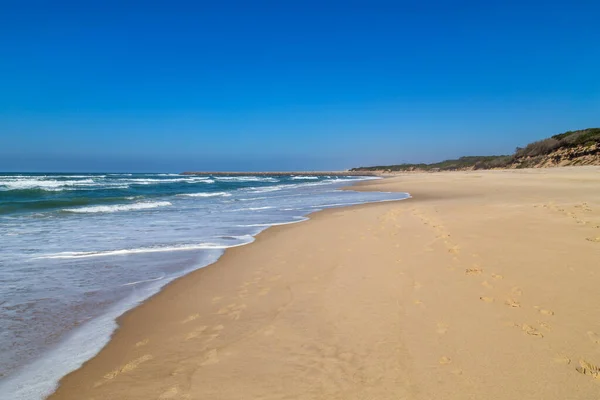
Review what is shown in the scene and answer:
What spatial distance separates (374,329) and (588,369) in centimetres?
162

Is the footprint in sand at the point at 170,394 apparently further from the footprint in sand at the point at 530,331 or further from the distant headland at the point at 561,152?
the distant headland at the point at 561,152

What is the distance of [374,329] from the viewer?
11.7 ft

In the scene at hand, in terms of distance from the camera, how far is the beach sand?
267 centimetres

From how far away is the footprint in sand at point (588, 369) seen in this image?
2.60m

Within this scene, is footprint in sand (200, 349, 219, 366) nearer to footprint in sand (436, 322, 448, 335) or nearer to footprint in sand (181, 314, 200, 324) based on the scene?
footprint in sand (181, 314, 200, 324)

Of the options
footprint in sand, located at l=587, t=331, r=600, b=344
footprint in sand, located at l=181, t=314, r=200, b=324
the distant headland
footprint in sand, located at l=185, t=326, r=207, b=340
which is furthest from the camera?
the distant headland

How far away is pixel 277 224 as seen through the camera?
37.8 feet

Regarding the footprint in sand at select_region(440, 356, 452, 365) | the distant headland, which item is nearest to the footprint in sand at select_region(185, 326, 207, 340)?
the footprint in sand at select_region(440, 356, 452, 365)

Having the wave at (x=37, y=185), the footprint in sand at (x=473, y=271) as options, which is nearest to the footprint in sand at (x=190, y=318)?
the footprint in sand at (x=473, y=271)

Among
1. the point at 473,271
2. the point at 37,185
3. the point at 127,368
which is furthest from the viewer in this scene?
the point at 37,185

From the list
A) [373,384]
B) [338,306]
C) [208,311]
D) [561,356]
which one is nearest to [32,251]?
[208,311]

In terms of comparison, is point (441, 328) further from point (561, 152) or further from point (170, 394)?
point (561, 152)

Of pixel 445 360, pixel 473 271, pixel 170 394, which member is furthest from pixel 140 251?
pixel 445 360

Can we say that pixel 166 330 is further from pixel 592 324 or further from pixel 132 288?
pixel 592 324
